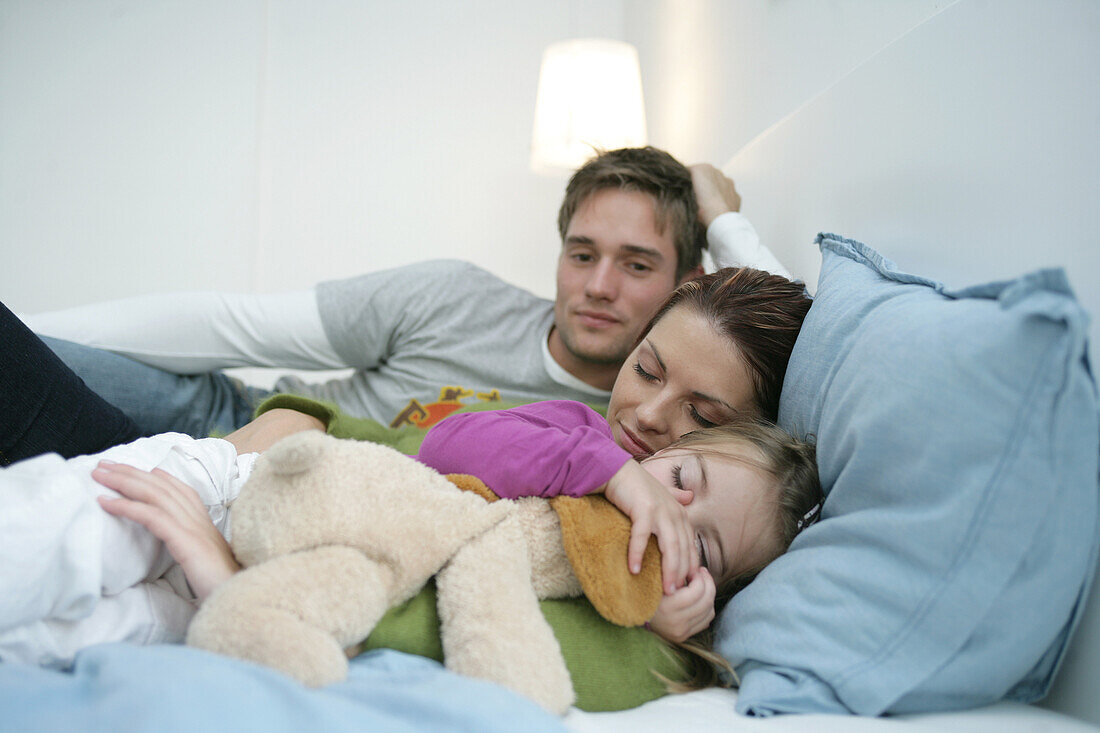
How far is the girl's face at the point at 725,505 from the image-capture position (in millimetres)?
750

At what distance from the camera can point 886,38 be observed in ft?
3.93

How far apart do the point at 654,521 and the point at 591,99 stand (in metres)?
1.66

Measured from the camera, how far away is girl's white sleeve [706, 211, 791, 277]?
1352 mm

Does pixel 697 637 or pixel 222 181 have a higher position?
pixel 222 181

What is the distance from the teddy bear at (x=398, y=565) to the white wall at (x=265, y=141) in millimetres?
2166

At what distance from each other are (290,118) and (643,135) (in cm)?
138

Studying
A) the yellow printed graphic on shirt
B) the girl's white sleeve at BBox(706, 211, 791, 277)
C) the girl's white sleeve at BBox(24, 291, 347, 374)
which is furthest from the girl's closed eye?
the girl's white sleeve at BBox(24, 291, 347, 374)

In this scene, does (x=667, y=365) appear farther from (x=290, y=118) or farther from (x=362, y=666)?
(x=290, y=118)

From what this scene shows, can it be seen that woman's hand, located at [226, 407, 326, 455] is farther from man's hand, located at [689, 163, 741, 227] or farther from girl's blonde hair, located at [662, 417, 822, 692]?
man's hand, located at [689, 163, 741, 227]

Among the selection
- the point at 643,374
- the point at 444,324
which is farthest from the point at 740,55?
the point at 643,374

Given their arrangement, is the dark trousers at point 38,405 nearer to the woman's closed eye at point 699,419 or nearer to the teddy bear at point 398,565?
the teddy bear at point 398,565

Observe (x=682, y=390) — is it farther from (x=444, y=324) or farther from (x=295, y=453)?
(x=444, y=324)

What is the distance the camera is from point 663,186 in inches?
63.7

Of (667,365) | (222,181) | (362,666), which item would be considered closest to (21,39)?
(222,181)
